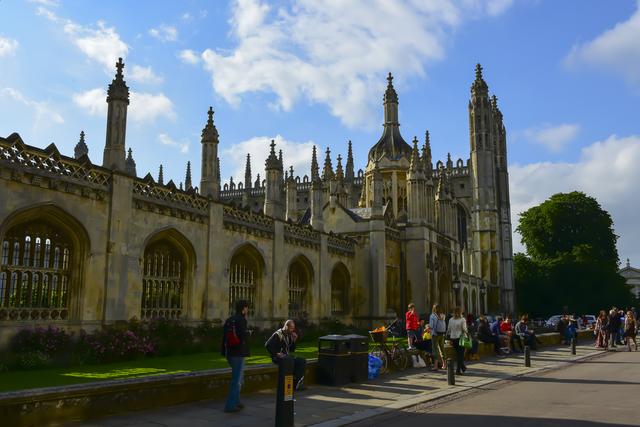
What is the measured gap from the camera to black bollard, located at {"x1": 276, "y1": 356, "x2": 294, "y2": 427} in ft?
26.2

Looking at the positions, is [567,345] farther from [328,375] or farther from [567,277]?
[567,277]

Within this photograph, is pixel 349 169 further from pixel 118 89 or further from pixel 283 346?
pixel 283 346

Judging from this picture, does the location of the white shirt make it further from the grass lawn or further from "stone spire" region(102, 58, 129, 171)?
"stone spire" region(102, 58, 129, 171)

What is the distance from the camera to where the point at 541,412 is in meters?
9.59

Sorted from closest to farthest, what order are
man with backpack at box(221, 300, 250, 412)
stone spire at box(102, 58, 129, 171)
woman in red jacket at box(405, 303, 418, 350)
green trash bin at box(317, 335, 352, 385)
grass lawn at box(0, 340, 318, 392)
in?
man with backpack at box(221, 300, 250, 412)
grass lawn at box(0, 340, 318, 392)
green trash bin at box(317, 335, 352, 385)
stone spire at box(102, 58, 129, 171)
woman in red jacket at box(405, 303, 418, 350)

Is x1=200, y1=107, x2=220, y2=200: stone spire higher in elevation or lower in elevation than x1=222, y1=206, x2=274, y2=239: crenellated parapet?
higher

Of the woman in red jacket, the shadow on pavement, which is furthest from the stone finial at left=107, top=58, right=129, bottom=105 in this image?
the shadow on pavement

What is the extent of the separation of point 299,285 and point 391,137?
18.7 metres

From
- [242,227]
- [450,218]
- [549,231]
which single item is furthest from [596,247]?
[242,227]

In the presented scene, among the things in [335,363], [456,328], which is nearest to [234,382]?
[335,363]

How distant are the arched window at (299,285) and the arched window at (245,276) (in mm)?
2891

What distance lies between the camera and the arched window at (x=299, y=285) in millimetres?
24250

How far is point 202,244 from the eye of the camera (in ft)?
59.3

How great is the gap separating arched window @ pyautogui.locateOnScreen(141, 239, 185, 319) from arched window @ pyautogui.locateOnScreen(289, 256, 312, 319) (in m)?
7.09
